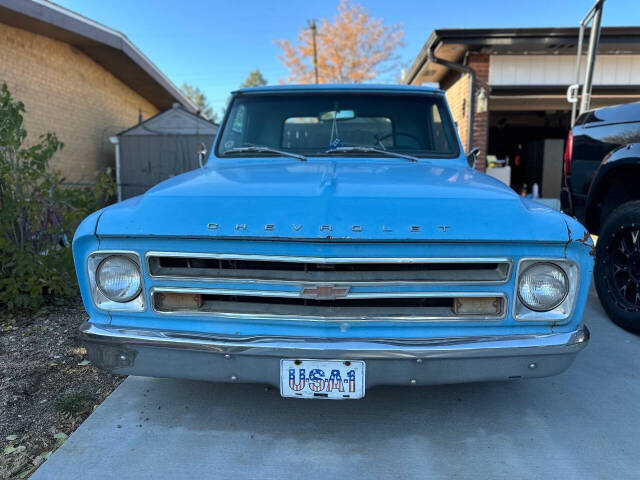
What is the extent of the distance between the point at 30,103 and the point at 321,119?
278 inches

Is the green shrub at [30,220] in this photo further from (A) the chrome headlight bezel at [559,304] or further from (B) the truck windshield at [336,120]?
(A) the chrome headlight bezel at [559,304]

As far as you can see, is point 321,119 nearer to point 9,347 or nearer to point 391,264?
point 391,264

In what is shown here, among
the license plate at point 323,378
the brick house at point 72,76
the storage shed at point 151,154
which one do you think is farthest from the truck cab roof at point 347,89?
the storage shed at point 151,154

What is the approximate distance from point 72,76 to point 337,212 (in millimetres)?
9728

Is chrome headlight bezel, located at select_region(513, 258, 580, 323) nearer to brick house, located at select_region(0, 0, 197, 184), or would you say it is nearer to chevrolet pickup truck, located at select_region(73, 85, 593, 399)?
chevrolet pickup truck, located at select_region(73, 85, 593, 399)

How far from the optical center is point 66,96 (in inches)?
371

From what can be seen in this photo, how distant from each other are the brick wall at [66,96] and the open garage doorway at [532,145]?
9.26 m

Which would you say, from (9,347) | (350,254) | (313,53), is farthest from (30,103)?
(313,53)

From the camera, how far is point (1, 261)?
384 cm

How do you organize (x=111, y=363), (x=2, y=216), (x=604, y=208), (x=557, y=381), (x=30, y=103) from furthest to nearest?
(x=30, y=103) < (x=604, y=208) < (x=2, y=216) < (x=557, y=381) < (x=111, y=363)

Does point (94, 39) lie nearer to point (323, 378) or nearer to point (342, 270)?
point (342, 270)

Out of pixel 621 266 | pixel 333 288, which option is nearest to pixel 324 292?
pixel 333 288

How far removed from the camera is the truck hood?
6.48 ft

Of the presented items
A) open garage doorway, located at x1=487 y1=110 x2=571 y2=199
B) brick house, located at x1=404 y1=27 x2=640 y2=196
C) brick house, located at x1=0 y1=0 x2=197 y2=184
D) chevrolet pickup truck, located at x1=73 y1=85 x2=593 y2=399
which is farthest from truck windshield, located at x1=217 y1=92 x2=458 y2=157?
open garage doorway, located at x1=487 y1=110 x2=571 y2=199
